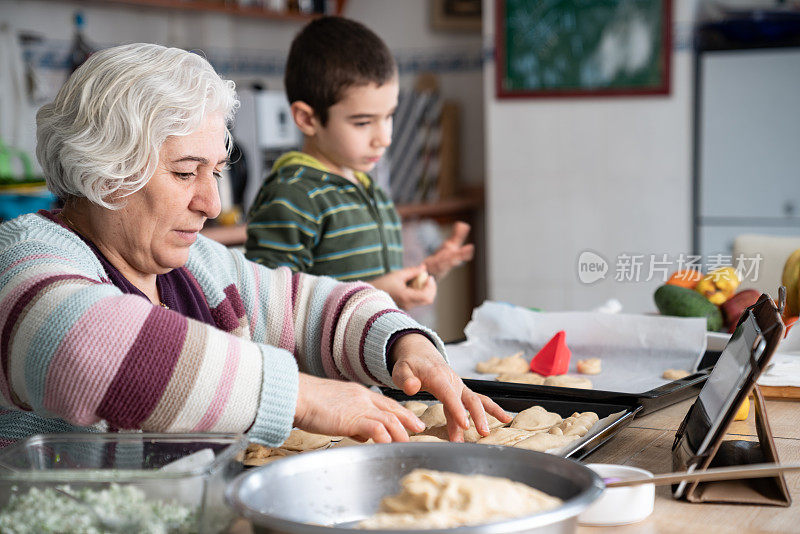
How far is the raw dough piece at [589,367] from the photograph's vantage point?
1533 millimetres

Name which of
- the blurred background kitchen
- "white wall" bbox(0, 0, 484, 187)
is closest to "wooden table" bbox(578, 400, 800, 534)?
the blurred background kitchen

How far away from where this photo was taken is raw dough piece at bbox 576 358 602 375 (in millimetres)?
1533

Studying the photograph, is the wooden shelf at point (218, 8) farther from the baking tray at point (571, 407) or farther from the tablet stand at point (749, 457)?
the tablet stand at point (749, 457)

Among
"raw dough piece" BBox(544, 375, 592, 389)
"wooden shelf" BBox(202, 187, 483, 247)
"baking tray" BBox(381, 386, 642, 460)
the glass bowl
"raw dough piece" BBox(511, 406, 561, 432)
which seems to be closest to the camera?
the glass bowl

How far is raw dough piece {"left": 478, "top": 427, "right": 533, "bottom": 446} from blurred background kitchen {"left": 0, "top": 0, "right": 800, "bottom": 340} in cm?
210

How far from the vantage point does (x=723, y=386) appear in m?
0.94

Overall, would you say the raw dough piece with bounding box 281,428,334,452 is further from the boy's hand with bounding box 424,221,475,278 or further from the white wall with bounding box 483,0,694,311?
the white wall with bounding box 483,0,694,311

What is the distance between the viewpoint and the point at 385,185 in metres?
4.07

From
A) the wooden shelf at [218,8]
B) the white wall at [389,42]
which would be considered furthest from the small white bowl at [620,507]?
the white wall at [389,42]

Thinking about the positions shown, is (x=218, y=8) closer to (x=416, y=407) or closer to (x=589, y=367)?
(x=589, y=367)

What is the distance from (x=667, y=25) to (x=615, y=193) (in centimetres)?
71

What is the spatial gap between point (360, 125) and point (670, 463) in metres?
1.09

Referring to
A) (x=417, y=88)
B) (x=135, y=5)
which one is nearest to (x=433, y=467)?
(x=135, y=5)

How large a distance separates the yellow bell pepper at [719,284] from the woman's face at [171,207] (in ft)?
3.30
